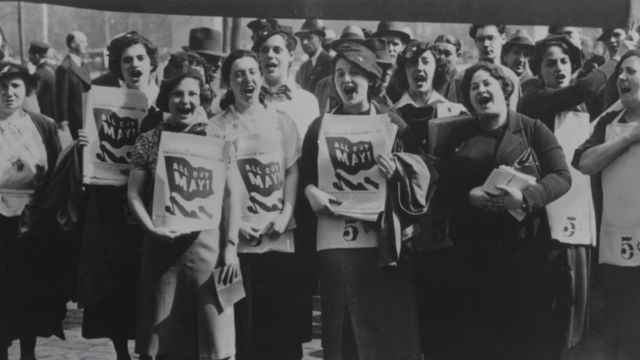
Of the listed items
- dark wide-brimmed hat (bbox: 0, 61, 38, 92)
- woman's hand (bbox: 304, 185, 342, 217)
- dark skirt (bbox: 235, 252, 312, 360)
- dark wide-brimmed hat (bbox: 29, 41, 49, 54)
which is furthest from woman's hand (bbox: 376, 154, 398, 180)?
dark wide-brimmed hat (bbox: 29, 41, 49, 54)

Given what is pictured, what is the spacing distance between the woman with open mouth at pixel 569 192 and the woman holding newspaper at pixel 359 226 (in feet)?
2.98

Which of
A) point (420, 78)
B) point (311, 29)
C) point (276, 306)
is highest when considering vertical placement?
point (311, 29)

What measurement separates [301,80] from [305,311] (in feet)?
13.9

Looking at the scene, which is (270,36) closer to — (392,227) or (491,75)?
(491,75)

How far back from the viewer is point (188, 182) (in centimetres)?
529

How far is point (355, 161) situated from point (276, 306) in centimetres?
108

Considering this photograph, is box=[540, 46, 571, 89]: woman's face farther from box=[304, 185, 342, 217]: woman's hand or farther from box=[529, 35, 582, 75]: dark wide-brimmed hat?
box=[304, 185, 342, 217]: woman's hand

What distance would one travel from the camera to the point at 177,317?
5352mm

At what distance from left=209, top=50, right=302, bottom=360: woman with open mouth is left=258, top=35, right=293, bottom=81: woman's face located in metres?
0.67

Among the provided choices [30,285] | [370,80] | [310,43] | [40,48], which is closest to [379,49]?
[370,80]

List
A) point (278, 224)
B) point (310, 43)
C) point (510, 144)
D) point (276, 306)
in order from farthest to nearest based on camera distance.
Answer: point (310, 43), point (276, 306), point (278, 224), point (510, 144)

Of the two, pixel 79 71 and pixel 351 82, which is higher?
pixel 79 71

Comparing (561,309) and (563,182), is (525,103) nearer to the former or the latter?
(563,182)

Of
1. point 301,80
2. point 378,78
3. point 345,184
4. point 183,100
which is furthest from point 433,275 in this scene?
point 301,80
